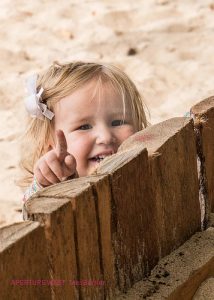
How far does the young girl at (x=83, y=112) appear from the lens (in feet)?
9.68

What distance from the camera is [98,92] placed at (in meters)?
3.05

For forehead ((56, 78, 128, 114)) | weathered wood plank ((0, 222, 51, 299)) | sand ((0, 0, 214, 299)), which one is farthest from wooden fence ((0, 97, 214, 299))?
sand ((0, 0, 214, 299))

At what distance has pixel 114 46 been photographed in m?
5.56

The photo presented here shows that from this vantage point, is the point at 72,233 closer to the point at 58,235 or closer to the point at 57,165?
the point at 58,235

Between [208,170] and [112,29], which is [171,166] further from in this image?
[112,29]

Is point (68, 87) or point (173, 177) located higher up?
point (68, 87)

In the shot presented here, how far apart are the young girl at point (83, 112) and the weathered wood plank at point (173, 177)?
0.67 m

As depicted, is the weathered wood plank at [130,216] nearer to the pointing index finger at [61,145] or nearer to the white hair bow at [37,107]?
the pointing index finger at [61,145]

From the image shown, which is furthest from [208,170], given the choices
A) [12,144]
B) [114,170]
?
[12,144]

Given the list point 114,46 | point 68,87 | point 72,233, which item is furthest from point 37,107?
point 114,46

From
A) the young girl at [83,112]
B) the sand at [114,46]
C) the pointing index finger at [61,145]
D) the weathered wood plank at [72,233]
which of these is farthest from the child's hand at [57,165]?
the sand at [114,46]

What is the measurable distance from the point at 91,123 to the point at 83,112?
5cm

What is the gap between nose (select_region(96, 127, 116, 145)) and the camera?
2.93m

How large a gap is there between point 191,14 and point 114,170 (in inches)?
165
